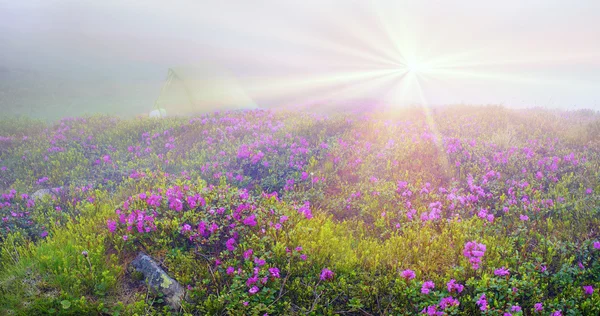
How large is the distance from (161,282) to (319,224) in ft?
8.84

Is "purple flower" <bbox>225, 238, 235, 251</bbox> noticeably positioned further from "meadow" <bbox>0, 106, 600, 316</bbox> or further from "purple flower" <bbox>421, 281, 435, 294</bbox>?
"purple flower" <bbox>421, 281, 435, 294</bbox>

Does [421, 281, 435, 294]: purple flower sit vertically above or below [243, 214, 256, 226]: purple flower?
below

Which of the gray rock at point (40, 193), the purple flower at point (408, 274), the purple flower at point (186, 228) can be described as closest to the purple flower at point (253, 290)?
the purple flower at point (186, 228)

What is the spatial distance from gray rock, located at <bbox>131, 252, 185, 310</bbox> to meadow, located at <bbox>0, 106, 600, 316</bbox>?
0.25 feet

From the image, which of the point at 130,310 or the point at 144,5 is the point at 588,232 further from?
the point at 144,5

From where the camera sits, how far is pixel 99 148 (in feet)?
38.5

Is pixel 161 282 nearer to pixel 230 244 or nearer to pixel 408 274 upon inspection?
pixel 230 244

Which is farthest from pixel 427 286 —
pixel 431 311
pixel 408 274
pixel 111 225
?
pixel 111 225

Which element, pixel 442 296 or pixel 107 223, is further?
pixel 107 223

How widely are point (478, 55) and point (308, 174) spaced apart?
30.5 metres

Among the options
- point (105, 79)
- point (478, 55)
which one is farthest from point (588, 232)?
point (105, 79)

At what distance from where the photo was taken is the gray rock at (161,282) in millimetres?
4430

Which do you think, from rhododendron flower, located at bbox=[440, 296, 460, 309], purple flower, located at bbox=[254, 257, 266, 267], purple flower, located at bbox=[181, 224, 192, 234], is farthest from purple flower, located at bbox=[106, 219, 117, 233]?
rhododendron flower, located at bbox=[440, 296, 460, 309]

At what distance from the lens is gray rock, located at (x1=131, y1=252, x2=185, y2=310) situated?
4430mm
